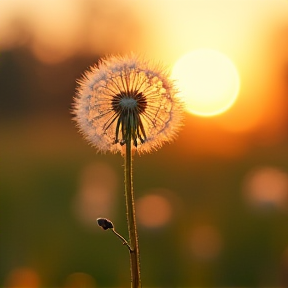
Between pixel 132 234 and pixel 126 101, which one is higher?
pixel 126 101

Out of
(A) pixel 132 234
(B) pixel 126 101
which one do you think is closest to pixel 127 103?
(B) pixel 126 101

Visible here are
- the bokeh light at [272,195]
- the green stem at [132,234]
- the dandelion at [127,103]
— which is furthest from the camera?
the bokeh light at [272,195]

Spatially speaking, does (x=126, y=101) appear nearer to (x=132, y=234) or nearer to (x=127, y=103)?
(x=127, y=103)

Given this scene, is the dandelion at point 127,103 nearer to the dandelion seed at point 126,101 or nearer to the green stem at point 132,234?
the dandelion seed at point 126,101

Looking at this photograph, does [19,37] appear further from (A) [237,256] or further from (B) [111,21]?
(A) [237,256]

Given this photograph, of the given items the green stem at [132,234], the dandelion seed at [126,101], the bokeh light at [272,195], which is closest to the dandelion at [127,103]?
the dandelion seed at [126,101]

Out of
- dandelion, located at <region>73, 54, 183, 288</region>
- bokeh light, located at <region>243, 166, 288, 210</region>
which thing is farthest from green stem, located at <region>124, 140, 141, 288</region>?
bokeh light, located at <region>243, 166, 288, 210</region>

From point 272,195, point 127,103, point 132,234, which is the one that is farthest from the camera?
point 272,195

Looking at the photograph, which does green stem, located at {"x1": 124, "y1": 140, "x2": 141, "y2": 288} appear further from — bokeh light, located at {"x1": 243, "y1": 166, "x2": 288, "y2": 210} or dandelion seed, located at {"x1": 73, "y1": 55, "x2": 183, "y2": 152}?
bokeh light, located at {"x1": 243, "y1": 166, "x2": 288, "y2": 210}
